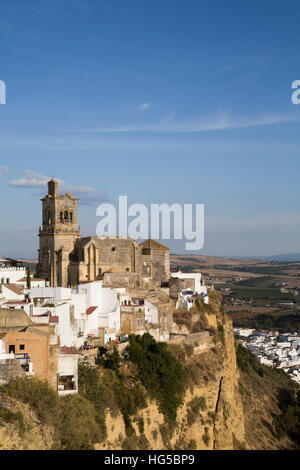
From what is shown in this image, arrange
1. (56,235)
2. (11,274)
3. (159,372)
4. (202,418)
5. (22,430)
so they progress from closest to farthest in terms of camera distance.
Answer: (22,430)
(159,372)
(202,418)
(11,274)
(56,235)

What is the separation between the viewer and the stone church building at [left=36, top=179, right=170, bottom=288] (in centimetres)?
3241

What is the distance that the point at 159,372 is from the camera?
22781 mm

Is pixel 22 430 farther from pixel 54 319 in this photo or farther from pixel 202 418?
pixel 202 418

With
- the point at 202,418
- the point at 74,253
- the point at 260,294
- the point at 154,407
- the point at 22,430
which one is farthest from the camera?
the point at 260,294

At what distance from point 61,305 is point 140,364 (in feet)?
14.0

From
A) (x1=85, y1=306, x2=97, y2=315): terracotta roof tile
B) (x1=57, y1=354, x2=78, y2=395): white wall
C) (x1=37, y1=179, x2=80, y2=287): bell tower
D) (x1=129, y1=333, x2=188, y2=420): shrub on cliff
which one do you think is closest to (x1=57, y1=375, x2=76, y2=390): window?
(x1=57, y1=354, x2=78, y2=395): white wall

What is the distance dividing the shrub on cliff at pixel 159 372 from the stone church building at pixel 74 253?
27.4 ft

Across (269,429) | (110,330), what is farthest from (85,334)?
(269,429)

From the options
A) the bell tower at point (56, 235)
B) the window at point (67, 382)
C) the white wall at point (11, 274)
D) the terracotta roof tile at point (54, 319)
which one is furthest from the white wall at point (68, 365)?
the bell tower at point (56, 235)

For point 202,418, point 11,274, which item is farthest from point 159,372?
point 11,274

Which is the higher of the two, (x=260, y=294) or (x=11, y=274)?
(x=11, y=274)

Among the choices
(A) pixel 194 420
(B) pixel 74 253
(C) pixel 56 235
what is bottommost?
(A) pixel 194 420

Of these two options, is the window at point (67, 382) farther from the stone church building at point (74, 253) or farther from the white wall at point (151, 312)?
the stone church building at point (74, 253)

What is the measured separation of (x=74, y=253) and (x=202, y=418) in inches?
524
